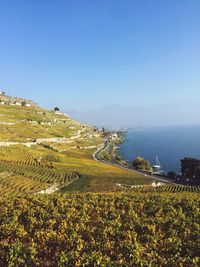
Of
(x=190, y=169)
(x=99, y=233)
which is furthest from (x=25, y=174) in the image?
(x=190, y=169)

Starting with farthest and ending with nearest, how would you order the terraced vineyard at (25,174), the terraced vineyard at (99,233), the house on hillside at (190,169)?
the house on hillside at (190,169), the terraced vineyard at (25,174), the terraced vineyard at (99,233)

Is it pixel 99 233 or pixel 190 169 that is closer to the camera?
pixel 99 233

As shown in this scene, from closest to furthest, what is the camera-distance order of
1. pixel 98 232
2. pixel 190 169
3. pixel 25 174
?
1. pixel 98 232
2. pixel 25 174
3. pixel 190 169

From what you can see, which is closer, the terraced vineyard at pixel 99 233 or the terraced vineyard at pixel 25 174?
the terraced vineyard at pixel 99 233

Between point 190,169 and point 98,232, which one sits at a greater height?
point 98,232

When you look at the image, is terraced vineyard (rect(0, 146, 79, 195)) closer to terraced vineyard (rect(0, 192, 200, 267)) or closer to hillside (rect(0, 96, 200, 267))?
hillside (rect(0, 96, 200, 267))

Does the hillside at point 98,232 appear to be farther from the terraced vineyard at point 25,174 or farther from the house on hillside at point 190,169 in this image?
the house on hillside at point 190,169

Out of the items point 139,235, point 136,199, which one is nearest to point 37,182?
point 136,199

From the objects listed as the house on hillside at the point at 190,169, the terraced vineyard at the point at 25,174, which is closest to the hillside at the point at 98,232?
the terraced vineyard at the point at 25,174

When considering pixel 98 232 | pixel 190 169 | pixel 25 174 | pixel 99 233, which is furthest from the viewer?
pixel 190 169

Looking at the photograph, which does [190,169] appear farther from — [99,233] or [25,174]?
[99,233]

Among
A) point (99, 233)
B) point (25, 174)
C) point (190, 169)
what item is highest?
point (99, 233)

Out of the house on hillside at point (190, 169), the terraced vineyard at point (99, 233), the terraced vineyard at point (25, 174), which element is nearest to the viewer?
the terraced vineyard at point (99, 233)
